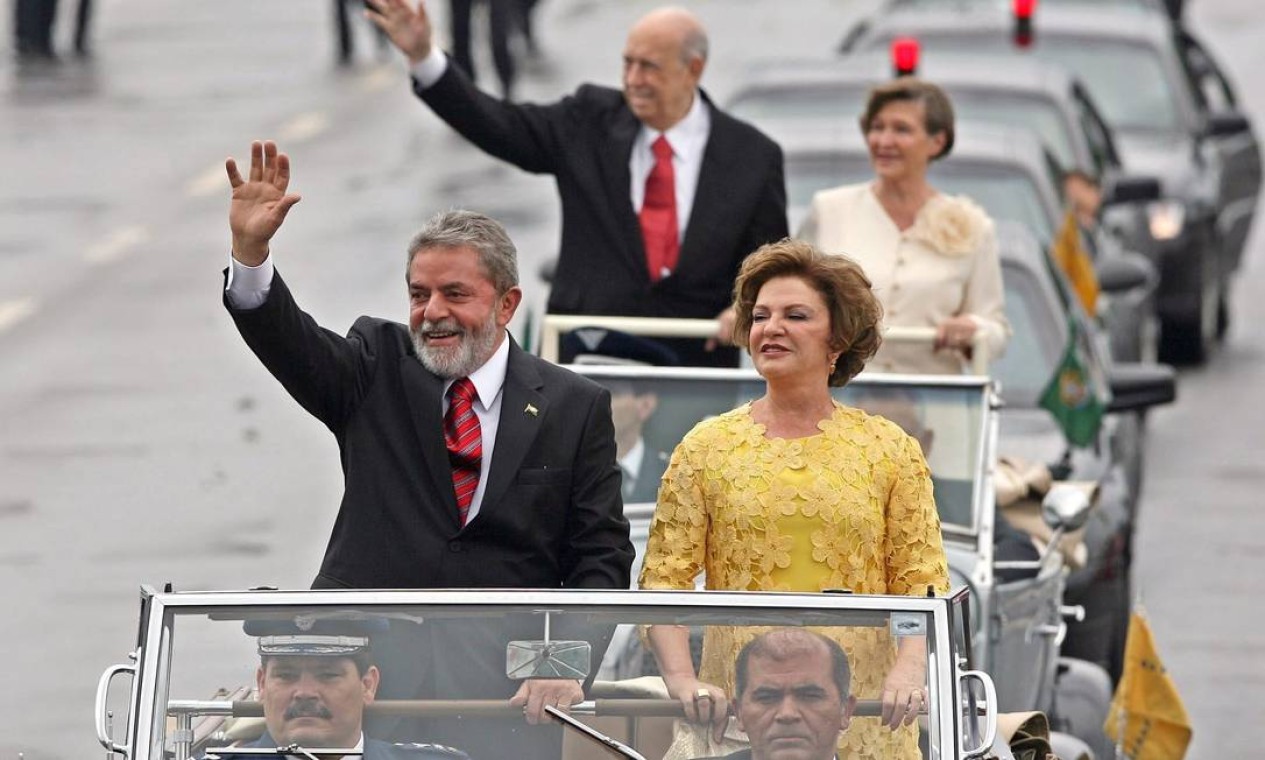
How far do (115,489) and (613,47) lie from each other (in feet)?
52.1

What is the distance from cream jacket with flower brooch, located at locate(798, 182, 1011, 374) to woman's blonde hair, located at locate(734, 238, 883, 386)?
3041 mm

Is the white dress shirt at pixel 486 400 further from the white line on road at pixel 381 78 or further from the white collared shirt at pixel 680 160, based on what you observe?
the white line on road at pixel 381 78

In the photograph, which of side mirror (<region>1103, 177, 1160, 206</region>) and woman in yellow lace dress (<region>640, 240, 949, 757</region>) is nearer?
woman in yellow lace dress (<region>640, 240, 949, 757</region>)

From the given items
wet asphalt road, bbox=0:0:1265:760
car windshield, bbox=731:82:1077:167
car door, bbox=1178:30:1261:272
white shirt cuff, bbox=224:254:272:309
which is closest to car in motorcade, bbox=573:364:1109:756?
wet asphalt road, bbox=0:0:1265:760

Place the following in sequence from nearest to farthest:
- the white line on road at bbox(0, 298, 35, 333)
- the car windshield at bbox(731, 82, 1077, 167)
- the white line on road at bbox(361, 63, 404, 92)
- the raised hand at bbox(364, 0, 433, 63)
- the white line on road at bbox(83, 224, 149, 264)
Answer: the raised hand at bbox(364, 0, 433, 63), the car windshield at bbox(731, 82, 1077, 167), the white line on road at bbox(0, 298, 35, 333), the white line on road at bbox(83, 224, 149, 264), the white line on road at bbox(361, 63, 404, 92)

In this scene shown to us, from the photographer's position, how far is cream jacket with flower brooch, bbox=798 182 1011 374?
9.55 m

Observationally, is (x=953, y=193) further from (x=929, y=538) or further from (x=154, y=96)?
(x=154, y=96)

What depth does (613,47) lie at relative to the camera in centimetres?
2914

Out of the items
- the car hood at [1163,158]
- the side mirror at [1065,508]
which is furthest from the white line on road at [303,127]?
the side mirror at [1065,508]

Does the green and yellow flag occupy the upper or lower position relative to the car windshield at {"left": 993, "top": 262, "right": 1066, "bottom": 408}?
lower

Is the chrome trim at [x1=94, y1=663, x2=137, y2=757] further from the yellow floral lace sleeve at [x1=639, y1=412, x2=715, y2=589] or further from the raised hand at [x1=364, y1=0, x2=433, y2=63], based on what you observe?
the raised hand at [x1=364, y1=0, x2=433, y2=63]

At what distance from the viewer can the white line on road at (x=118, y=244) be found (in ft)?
64.6

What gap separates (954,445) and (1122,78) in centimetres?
946

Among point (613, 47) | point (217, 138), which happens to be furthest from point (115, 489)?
point (613, 47)
